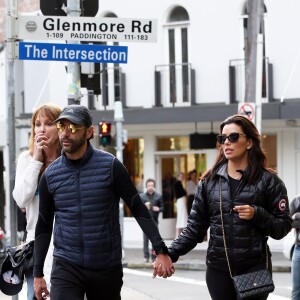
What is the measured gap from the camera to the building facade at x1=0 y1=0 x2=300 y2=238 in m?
25.2

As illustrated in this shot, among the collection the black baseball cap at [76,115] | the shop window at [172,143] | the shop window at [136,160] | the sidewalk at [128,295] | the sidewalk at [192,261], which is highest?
the black baseball cap at [76,115]

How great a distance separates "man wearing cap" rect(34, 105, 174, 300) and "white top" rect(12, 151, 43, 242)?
419 mm

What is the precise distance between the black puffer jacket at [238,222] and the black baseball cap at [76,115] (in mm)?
944

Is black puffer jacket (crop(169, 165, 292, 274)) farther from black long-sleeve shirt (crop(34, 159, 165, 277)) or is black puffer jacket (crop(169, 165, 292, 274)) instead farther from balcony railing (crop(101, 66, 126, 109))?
balcony railing (crop(101, 66, 126, 109))

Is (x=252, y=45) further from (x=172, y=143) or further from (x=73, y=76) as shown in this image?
(x=73, y=76)

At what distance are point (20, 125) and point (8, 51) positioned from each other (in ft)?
40.8

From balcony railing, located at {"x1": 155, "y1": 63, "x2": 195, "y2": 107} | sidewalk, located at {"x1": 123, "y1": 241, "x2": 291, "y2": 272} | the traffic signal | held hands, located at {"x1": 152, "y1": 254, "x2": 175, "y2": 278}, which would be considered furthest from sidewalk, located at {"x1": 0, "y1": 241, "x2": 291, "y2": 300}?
held hands, located at {"x1": 152, "y1": 254, "x2": 175, "y2": 278}

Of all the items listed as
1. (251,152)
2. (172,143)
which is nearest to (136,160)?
(172,143)

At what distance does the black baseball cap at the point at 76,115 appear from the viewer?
6.74m

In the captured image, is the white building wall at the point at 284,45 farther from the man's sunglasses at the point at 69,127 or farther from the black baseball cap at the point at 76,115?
the man's sunglasses at the point at 69,127

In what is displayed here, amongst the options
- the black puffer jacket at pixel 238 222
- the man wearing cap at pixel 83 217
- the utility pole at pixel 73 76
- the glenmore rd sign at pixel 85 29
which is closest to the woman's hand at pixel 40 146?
the man wearing cap at pixel 83 217

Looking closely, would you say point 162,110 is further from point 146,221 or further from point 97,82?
point 146,221

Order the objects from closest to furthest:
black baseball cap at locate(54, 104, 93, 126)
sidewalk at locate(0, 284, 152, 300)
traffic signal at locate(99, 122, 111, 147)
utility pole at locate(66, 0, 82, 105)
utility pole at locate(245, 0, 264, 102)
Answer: black baseball cap at locate(54, 104, 93, 126) < utility pole at locate(66, 0, 82, 105) < sidewalk at locate(0, 284, 152, 300) < utility pole at locate(245, 0, 264, 102) < traffic signal at locate(99, 122, 111, 147)

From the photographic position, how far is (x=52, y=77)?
28938mm
